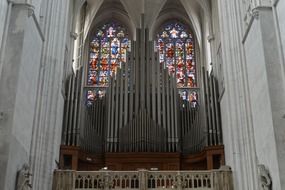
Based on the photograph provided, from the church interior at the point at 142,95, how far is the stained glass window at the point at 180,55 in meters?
0.06

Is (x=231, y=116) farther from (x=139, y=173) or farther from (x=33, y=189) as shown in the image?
(x=33, y=189)

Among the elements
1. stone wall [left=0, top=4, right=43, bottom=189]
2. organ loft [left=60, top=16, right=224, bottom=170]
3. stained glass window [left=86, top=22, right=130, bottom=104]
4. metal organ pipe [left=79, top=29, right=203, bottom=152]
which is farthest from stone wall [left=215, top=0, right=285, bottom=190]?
stained glass window [left=86, top=22, right=130, bottom=104]

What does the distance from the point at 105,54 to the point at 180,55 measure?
4153mm

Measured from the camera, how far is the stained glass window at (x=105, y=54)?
2411cm

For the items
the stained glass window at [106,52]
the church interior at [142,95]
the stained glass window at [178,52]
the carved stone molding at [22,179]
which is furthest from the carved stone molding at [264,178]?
the stained glass window at [106,52]

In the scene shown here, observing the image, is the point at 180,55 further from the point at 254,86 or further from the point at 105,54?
the point at 254,86

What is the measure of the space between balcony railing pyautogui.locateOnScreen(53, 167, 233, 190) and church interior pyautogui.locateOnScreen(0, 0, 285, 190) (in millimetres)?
38

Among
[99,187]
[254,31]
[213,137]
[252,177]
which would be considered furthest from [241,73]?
[99,187]

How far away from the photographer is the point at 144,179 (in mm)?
16281

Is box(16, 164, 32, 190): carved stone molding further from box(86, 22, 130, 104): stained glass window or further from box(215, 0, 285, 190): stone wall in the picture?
box(86, 22, 130, 104): stained glass window

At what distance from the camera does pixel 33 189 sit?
14062mm

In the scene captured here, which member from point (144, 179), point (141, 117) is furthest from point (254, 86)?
point (141, 117)

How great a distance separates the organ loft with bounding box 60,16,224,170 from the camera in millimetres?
19828

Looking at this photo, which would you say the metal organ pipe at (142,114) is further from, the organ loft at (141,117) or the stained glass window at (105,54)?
the stained glass window at (105,54)
